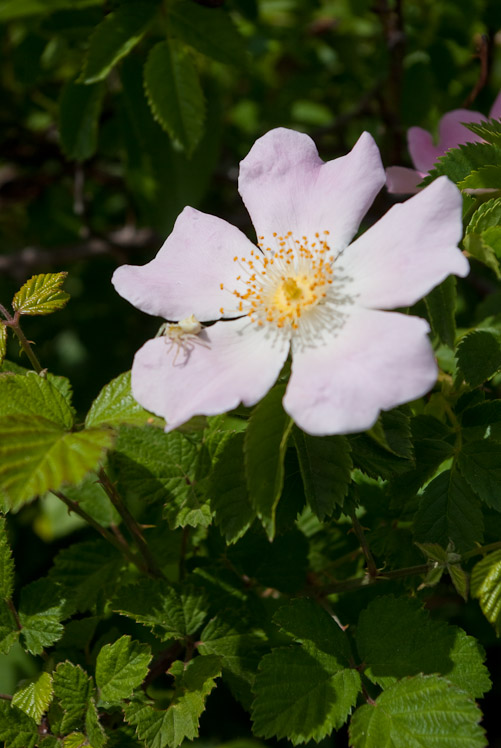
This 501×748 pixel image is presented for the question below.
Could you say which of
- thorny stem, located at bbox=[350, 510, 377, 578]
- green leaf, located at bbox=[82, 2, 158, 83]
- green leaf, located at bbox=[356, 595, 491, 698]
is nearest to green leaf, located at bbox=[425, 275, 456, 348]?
thorny stem, located at bbox=[350, 510, 377, 578]

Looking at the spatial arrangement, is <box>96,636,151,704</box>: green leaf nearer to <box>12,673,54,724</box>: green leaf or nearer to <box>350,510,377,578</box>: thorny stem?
<box>12,673,54,724</box>: green leaf

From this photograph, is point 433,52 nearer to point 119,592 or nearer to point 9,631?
point 119,592

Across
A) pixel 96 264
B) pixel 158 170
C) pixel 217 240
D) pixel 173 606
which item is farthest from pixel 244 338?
pixel 96 264

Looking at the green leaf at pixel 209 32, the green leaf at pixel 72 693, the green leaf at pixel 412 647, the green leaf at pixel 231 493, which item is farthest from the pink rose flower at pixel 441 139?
the green leaf at pixel 72 693

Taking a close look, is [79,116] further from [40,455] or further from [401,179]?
[40,455]

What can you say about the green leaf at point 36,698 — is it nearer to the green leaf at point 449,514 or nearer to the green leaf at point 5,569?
the green leaf at point 5,569

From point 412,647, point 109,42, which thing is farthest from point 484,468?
point 109,42
